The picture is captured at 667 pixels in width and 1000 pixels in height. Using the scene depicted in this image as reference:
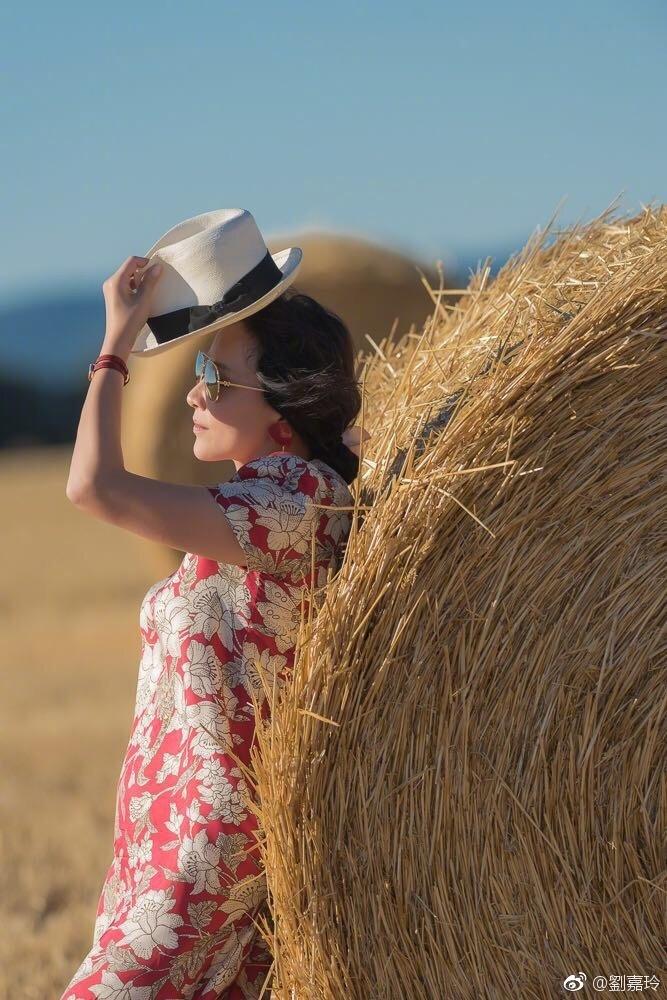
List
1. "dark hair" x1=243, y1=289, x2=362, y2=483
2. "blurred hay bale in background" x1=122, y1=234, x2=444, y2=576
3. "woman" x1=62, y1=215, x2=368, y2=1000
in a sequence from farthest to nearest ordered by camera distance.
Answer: "blurred hay bale in background" x1=122, y1=234, x2=444, y2=576 → "dark hair" x1=243, y1=289, x2=362, y2=483 → "woman" x1=62, y1=215, x2=368, y2=1000

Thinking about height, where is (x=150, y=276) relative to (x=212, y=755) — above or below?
above

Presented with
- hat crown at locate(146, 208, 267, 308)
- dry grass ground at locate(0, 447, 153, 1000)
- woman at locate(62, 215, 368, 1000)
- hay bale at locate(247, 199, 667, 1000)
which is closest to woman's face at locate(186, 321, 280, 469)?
woman at locate(62, 215, 368, 1000)

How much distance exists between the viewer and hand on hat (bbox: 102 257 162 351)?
7.41ft

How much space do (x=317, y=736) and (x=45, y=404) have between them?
2586 centimetres

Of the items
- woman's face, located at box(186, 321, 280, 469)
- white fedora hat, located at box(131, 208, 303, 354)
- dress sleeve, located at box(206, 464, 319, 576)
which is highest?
white fedora hat, located at box(131, 208, 303, 354)

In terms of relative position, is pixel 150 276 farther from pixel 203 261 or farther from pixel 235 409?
pixel 235 409

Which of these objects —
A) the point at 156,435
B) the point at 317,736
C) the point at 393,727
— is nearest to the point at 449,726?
the point at 393,727

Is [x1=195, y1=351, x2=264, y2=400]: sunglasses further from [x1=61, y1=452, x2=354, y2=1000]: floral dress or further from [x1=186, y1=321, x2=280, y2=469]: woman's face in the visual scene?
[x1=61, y1=452, x2=354, y2=1000]: floral dress

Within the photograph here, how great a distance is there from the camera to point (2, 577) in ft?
36.9

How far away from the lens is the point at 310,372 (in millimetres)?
2393

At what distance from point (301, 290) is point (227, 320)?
3.47 meters

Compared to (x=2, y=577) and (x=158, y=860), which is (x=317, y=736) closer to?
(x=158, y=860)

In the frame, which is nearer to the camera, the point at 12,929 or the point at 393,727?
the point at 393,727

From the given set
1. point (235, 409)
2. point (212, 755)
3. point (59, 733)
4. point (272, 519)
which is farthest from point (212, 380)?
point (59, 733)
